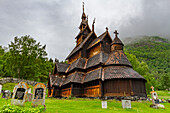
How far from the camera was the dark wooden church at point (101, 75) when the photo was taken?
17562 millimetres

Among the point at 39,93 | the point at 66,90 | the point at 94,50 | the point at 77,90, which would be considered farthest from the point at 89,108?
the point at 94,50

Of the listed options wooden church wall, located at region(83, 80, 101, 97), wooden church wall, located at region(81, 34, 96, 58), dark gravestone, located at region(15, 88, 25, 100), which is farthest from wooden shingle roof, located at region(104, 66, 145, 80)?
dark gravestone, located at region(15, 88, 25, 100)

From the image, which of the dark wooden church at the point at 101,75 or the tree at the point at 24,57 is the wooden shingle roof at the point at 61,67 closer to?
the dark wooden church at the point at 101,75

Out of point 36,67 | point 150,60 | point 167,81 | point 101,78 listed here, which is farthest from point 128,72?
point 150,60

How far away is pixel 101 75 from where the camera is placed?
19312 millimetres

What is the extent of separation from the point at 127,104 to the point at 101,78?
711 cm

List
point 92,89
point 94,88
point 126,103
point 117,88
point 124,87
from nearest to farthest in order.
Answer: point 126,103 < point 124,87 < point 117,88 < point 94,88 < point 92,89

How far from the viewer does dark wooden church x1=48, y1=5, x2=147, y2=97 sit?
17562mm

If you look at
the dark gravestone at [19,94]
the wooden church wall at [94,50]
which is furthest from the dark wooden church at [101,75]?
the dark gravestone at [19,94]

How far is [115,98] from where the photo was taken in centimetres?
1720

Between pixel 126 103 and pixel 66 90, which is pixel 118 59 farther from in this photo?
pixel 66 90

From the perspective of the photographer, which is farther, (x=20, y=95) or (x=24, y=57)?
(x=24, y=57)

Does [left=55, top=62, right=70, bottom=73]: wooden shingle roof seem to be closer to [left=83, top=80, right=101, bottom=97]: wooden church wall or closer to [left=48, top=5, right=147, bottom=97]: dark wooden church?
[left=48, top=5, right=147, bottom=97]: dark wooden church

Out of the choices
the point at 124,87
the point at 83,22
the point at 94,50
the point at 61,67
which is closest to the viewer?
the point at 124,87
